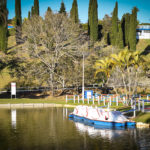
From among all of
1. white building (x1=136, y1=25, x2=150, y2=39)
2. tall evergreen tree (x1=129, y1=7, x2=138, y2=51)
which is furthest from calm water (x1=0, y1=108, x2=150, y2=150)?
white building (x1=136, y1=25, x2=150, y2=39)

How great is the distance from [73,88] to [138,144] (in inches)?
1393

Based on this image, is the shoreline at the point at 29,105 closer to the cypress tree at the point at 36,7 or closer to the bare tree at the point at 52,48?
the bare tree at the point at 52,48

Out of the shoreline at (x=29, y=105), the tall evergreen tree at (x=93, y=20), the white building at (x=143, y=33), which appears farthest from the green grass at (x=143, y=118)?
the white building at (x=143, y=33)

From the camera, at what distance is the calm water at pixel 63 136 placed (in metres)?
16.3

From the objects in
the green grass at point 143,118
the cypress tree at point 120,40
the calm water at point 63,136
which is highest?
the cypress tree at point 120,40

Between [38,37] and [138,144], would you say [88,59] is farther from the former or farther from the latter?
[138,144]

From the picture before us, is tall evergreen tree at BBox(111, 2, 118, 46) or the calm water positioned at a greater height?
tall evergreen tree at BBox(111, 2, 118, 46)

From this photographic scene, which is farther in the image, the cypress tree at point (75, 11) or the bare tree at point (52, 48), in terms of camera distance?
the cypress tree at point (75, 11)

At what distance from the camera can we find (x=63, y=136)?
62.5ft

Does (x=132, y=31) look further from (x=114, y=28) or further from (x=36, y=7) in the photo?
(x=36, y=7)

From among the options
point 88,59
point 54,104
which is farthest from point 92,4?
point 54,104

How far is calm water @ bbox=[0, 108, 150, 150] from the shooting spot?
53.6ft

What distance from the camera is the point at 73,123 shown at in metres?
24.5

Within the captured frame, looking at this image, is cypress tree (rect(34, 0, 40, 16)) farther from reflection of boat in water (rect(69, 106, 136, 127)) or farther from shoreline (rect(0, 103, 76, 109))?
reflection of boat in water (rect(69, 106, 136, 127))
